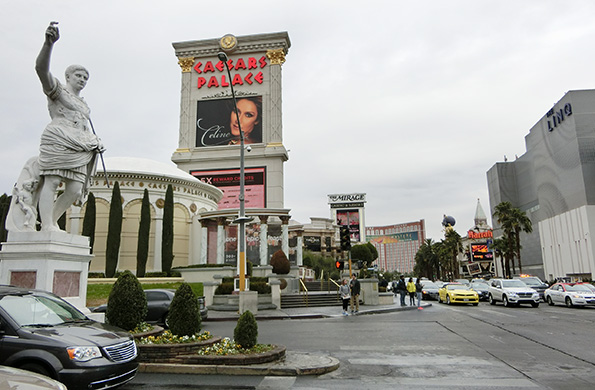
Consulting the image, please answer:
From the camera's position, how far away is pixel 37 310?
587 centimetres

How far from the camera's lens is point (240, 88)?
67.1 metres

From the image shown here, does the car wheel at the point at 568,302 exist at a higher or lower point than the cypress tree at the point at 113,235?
lower

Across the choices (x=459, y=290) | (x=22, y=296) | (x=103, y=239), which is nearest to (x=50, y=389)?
(x=22, y=296)

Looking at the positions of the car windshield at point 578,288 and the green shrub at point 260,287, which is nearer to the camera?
the green shrub at point 260,287

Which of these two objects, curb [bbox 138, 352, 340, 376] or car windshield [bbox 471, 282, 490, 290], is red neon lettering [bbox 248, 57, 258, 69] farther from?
curb [bbox 138, 352, 340, 376]

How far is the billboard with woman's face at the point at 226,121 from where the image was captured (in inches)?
2534

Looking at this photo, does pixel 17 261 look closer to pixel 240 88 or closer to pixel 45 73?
pixel 45 73

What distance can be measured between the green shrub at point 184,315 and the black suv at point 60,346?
6.59 feet

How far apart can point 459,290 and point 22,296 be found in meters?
25.3

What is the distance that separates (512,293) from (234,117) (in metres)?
51.1

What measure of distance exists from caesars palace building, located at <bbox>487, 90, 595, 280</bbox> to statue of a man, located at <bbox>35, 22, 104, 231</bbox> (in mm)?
52320

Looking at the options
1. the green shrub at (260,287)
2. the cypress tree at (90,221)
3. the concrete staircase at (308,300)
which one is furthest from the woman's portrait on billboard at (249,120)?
the green shrub at (260,287)

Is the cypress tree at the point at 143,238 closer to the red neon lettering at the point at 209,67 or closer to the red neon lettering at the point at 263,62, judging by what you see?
the red neon lettering at the point at 263,62

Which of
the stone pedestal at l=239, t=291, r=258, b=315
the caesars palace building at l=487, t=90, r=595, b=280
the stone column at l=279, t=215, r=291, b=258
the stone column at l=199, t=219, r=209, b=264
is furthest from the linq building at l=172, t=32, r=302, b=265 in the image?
the caesars palace building at l=487, t=90, r=595, b=280
